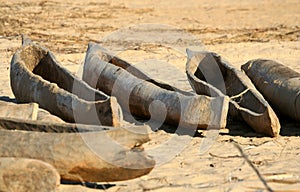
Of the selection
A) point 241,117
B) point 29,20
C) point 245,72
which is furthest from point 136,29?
point 241,117

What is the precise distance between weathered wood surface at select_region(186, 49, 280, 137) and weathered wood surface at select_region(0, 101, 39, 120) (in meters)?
1.93

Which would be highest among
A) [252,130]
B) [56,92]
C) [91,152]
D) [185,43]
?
[91,152]

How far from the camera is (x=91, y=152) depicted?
4.77 metres

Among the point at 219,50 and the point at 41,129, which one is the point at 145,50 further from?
the point at 41,129

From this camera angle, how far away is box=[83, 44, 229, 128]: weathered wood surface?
21.8ft

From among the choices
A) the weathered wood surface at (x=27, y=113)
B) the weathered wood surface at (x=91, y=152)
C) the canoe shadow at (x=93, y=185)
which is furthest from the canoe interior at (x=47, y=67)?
the weathered wood surface at (x=91, y=152)

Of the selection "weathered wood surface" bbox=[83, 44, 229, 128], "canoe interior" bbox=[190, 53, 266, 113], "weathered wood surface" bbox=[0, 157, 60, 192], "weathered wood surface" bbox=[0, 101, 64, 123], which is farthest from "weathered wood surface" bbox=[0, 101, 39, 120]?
"canoe interior" bbox=[190, 53, 266, 113]

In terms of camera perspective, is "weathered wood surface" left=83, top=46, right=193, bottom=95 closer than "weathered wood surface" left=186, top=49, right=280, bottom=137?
No

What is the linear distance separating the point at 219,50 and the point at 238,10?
25.0ft

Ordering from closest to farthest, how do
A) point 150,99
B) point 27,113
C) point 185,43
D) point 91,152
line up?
point 91,152 → point 27,113 → point 150,99 → point 185,43

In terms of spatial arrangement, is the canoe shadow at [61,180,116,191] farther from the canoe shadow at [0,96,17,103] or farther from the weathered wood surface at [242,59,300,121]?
the canoe shadow at [0,96,17,103]

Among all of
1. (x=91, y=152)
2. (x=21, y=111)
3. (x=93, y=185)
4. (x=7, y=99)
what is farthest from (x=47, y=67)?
(x=91, y=152)

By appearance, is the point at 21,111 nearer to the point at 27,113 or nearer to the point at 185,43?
the point at 27,113

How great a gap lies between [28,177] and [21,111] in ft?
6.34
